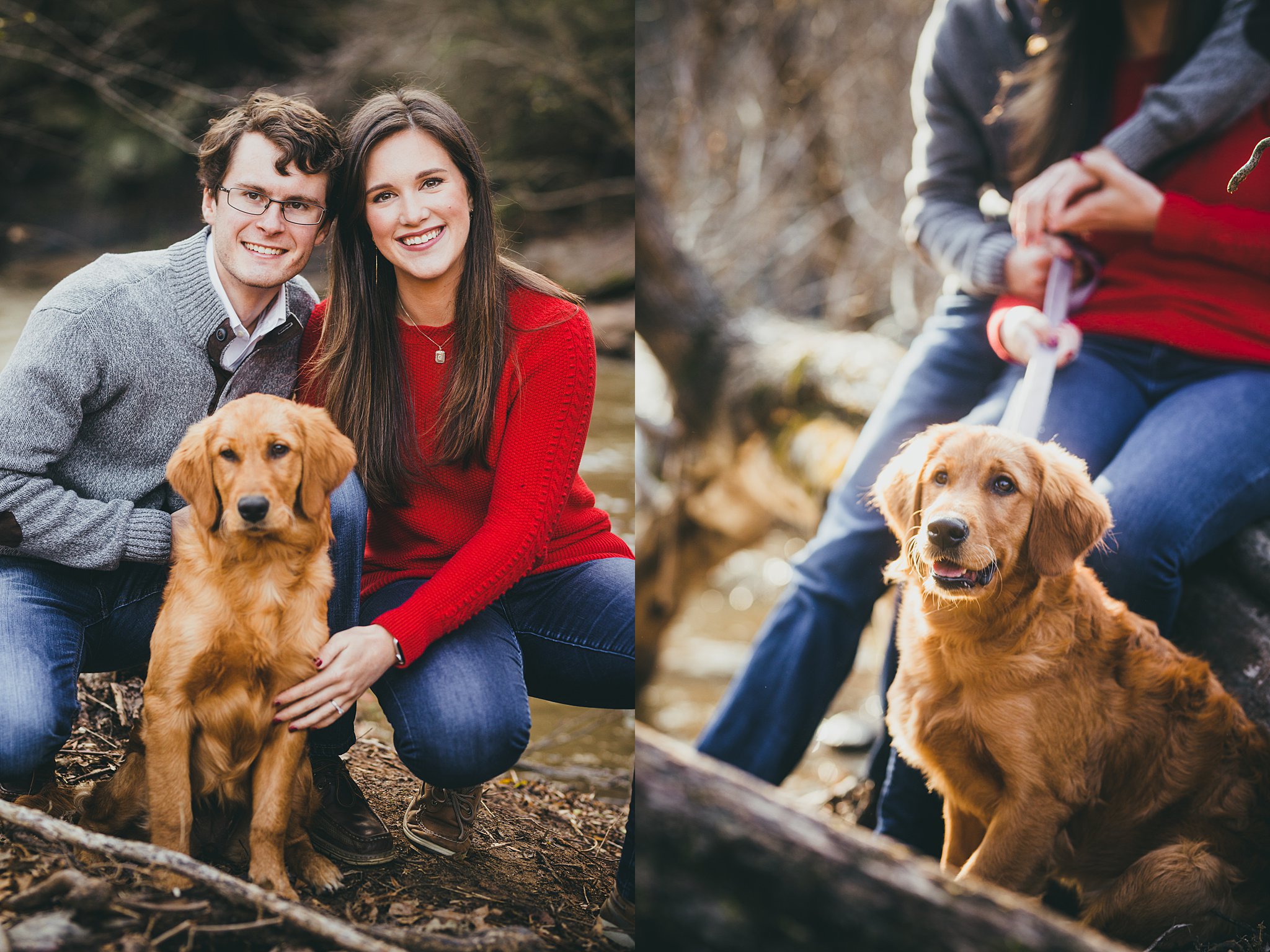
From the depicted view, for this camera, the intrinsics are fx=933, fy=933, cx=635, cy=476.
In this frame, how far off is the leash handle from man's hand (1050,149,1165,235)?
10cm

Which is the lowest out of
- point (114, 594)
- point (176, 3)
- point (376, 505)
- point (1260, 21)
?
point (114, 594)

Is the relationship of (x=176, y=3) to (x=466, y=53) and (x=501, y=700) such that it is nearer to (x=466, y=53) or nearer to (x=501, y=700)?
(x=466, y=53)

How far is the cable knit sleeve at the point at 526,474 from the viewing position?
94.5 inches

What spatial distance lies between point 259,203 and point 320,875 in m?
1.61

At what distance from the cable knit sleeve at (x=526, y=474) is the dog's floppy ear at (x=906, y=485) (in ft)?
2.99

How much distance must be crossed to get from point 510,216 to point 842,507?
896cm

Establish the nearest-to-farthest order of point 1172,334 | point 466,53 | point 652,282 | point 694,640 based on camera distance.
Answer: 1. point 1172,334
2. point 652,282
3. point 694,640
4. point 466,53

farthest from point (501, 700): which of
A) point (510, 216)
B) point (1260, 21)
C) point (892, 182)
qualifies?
point (510, 216)

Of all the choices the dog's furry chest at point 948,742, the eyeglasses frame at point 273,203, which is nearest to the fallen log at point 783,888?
the dog's furry chest at point 948,742

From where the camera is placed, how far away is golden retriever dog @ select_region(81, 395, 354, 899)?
2039 mm

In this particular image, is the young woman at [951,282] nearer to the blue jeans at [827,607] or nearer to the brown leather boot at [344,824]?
the blue jeans at [827,607]

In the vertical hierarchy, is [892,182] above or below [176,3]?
below

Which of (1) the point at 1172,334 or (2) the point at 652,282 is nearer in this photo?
(1) the point at 1172,334

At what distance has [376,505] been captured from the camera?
8.32 feet
